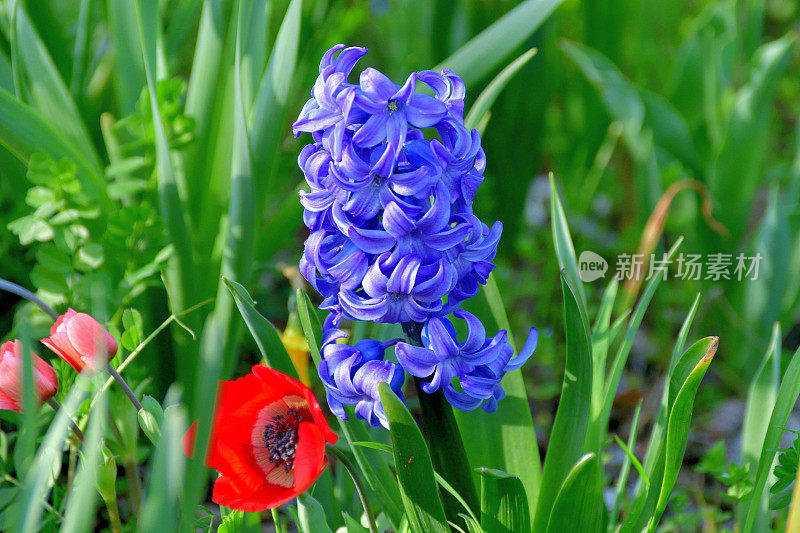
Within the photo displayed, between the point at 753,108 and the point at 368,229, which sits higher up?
the point at 753,108

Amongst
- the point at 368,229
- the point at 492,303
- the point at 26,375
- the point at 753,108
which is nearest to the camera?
the point at 26,375

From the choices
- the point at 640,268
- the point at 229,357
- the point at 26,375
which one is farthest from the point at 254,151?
the point at 640,268

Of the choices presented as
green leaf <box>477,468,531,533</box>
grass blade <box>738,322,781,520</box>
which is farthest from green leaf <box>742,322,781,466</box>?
green leaf <box>477,468,531,533</box>

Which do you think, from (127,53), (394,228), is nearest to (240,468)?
(394,228)

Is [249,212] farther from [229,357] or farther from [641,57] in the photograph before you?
[641,57]

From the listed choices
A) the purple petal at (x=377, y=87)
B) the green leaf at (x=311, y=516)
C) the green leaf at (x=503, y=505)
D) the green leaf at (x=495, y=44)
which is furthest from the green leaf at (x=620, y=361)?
the green leaf at (x=495, y=44)

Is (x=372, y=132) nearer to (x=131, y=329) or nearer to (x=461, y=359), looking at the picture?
(x=461, y=359)

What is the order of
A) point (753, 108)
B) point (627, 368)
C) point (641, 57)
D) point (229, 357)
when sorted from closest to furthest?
point (229, 357)
point (753, 108)
point (627, 368)
point (641, 57)
